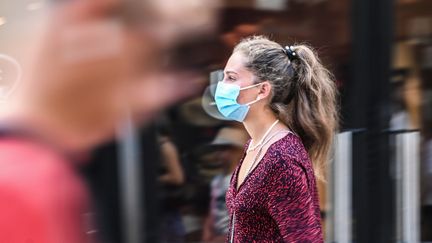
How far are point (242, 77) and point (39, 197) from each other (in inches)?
51.3

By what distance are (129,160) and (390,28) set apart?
4.38 ft

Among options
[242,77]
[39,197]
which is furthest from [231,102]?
[39,197]

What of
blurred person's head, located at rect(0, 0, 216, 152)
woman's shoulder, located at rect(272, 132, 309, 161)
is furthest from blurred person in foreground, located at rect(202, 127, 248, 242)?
woman's shoulder, located at rect(272, 132, 309, 161)

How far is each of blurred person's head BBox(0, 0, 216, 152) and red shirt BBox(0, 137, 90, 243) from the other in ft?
0.37

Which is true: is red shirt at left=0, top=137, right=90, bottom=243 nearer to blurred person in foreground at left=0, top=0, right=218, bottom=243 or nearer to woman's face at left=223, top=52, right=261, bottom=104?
blurred person in foreground at left=0, top=0, right=218, bottom=243

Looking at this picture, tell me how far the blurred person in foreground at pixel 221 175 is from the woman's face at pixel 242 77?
1.15 metres

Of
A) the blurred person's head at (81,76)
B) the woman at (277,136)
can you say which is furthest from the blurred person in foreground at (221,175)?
the woman at (277,136)

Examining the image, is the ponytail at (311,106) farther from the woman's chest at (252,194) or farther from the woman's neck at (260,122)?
the woman's chest at (252,194)

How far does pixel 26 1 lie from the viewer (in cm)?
335

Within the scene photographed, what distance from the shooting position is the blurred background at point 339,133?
339cm

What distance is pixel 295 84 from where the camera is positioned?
7.84 feet

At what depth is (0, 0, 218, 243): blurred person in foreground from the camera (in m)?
3.28

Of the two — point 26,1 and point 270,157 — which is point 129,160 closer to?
point 26,1

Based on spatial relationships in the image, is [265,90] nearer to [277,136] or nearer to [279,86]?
[279,86]
